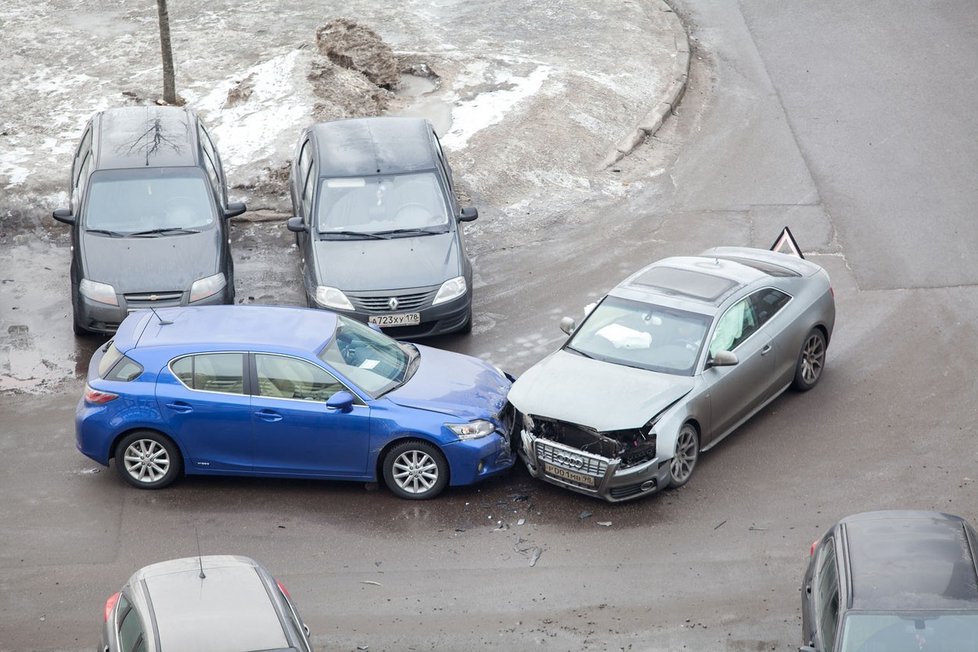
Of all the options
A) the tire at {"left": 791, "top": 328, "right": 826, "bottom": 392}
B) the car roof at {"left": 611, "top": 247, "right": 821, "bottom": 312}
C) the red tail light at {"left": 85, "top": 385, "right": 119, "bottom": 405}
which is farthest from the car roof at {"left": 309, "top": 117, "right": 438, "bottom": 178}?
the tire at {"left": 791, "top": 328, "right": 826, "bottom": 392}

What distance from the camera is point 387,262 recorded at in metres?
14.1

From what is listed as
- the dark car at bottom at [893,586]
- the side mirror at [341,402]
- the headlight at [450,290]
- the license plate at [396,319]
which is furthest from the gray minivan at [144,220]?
the dark car at bottom at [893,586]

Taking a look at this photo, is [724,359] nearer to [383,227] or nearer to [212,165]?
[383,227]

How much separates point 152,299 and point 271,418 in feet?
11.7

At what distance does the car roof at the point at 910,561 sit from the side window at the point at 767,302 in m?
3.81

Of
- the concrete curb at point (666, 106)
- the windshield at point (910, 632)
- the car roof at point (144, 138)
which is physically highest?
the windshield at point (910, 632)

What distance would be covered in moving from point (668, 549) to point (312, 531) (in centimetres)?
308

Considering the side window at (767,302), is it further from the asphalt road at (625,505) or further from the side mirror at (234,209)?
the side mirror at (234,209)

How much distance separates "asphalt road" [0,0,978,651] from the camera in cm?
963

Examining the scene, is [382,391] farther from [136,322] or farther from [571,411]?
[136,322]

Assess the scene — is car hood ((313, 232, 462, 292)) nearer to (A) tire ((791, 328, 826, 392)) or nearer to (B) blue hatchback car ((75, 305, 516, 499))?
(B) blue hatchback car ((75, 305, 516, 499))

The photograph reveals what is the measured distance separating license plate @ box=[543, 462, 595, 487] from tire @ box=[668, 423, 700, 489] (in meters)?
0.78

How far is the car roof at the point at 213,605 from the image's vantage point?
7.30 meters

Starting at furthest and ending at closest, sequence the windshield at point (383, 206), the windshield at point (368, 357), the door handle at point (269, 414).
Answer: the windshield at point (383, 206) → the windshield at point (368, 357) → the door handle at point (269, 414)
